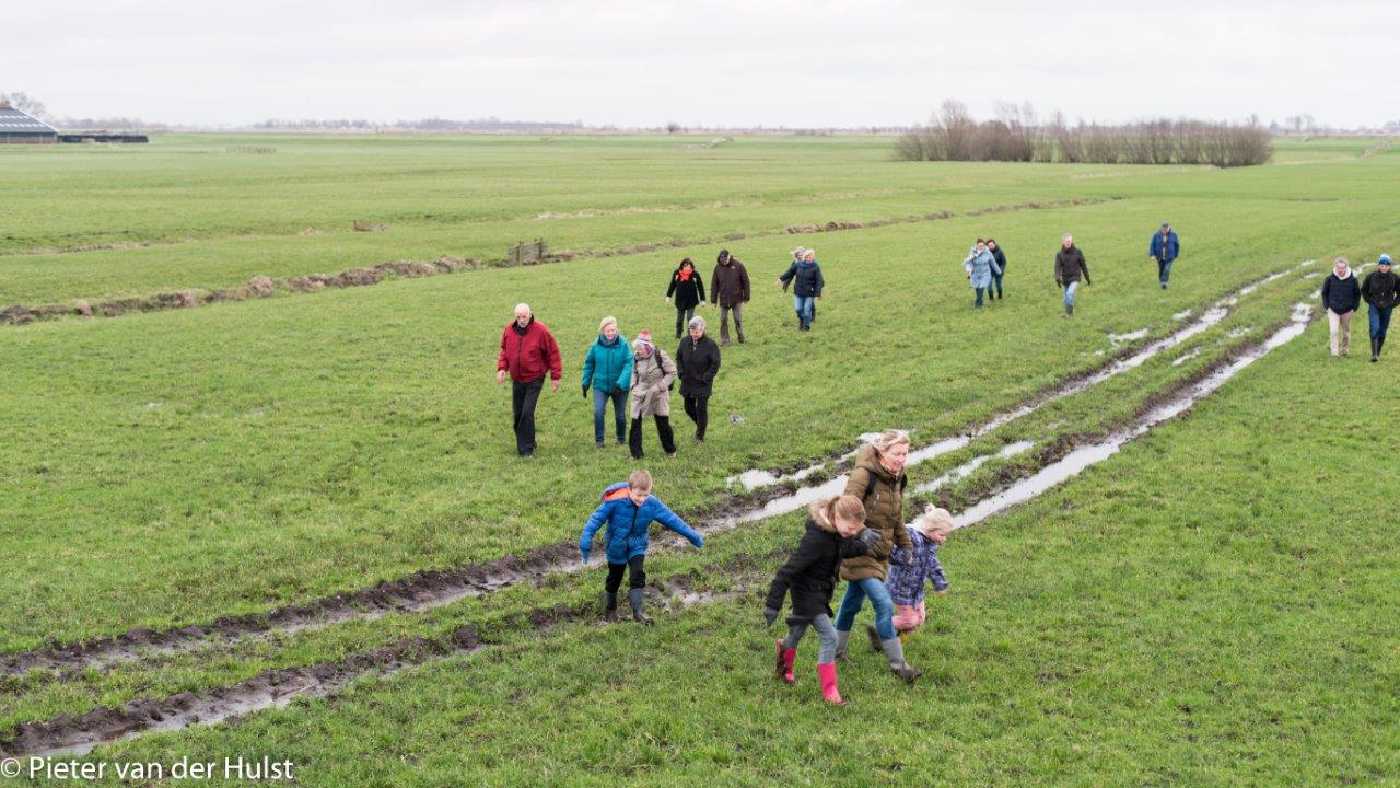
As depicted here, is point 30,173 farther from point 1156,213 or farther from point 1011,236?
point 1156,213

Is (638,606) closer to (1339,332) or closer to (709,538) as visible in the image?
(709,538)

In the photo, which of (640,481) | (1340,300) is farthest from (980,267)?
(640,481)

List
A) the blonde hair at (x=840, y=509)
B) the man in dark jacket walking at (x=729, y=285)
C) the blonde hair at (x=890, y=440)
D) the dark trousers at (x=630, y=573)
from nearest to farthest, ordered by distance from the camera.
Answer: the blonde hair at (x=840, y=509)
the blonde hair at (x=890, y=440)
the dark trousers at (x=630, y=573)
the man in dark jacket walking at (x=729, y=285)

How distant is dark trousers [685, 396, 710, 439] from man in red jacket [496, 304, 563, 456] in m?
2.36

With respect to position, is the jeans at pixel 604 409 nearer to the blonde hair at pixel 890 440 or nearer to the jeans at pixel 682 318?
the jeans at pixel 682 318

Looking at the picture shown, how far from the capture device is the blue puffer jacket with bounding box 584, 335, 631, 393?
1916 cm

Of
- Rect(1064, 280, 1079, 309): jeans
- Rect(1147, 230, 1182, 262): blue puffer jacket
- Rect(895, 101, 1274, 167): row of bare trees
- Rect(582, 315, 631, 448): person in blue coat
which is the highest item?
Rect(895, 101, 1274, 167): row of bare trees

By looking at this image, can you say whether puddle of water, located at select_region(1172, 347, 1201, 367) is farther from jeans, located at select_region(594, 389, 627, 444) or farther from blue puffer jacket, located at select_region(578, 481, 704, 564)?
blue puffer jacket, located at select_region(578, 481, 704, 564)

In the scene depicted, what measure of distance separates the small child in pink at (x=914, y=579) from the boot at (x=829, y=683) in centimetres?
131

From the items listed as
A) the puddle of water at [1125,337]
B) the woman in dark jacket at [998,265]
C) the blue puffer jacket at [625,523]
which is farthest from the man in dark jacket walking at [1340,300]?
the blue puffer jacket at [625,523]

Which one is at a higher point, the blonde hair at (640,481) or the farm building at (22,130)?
the farm building at (22,130)

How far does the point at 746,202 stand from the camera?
74.9 m

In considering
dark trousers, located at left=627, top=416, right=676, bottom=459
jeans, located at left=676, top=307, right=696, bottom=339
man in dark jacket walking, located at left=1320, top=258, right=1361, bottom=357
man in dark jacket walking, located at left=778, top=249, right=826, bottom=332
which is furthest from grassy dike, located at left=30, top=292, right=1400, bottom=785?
man in dark jacket walking, located at left=778, top=249, right=826, bottom=332

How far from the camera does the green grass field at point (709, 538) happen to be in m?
10.2
